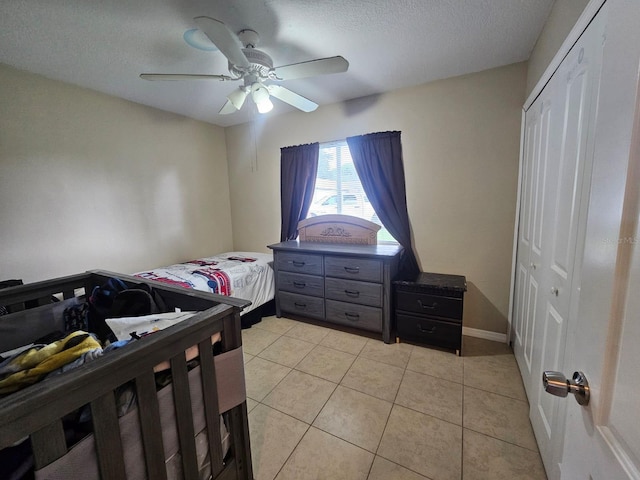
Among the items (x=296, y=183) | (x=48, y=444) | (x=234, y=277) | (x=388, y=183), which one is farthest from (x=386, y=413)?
(x=296, y=183)

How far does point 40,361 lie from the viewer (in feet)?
2.88

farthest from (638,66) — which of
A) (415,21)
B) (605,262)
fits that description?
(415,21)

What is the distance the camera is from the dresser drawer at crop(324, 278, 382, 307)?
97.0 inches

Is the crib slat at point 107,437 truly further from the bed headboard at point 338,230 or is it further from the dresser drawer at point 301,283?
the bed headboard at point 338,230

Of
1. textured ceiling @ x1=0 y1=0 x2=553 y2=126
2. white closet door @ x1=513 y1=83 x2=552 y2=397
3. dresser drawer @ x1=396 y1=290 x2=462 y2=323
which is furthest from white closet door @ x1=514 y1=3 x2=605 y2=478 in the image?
textured ceiling @ x1=0 y1=0 x2=553 y2=126

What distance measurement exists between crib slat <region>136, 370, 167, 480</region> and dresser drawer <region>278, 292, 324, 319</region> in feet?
6.49

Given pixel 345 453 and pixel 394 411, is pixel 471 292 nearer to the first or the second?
pixel 394 411

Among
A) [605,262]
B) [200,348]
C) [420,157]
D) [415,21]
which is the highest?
[415,21]

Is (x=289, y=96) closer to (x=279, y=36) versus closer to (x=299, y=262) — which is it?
(x=279, y=36)

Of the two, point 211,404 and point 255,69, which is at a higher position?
point 255,69

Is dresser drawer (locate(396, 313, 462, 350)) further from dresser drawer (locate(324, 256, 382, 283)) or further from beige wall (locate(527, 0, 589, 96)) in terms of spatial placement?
beige wall (locate(527, 0, 589, 96))

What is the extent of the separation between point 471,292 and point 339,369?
4.75ft

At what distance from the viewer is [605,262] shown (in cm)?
47

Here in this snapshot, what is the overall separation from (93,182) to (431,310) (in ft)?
10.7
